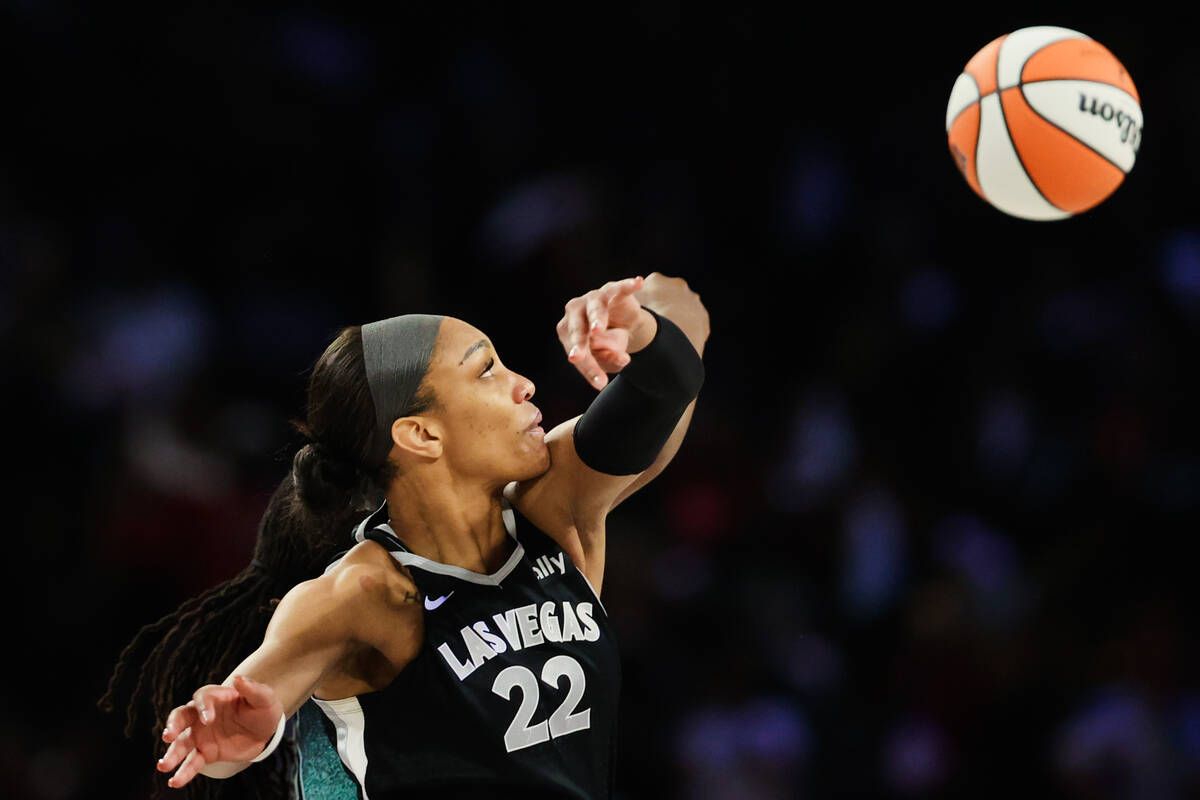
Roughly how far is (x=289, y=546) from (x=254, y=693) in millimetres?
826

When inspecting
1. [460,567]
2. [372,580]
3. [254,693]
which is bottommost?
[254,693]

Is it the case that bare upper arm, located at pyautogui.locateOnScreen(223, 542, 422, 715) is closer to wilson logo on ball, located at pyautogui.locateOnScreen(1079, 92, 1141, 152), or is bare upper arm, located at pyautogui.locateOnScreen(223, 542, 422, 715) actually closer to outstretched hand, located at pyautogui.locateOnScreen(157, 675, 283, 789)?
outstretched hand, located at pyautogui.locateOnScreen(157, 675, 283, 789)

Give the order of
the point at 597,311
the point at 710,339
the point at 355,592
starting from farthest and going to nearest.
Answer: the point at 710,339, the point at 355,592, the point at 597,311

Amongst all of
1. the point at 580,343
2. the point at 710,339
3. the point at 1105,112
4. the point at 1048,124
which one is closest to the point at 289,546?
the point at 580,343

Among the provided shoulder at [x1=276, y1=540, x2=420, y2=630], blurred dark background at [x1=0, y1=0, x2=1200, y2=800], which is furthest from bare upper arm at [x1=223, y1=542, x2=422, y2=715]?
blurred dark background at [x1=0, y1=0, x2=1200, y2=800]

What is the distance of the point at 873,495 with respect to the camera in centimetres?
534

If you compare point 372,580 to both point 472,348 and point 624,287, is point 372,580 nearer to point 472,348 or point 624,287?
point 472,348

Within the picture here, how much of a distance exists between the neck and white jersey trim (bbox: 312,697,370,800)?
0.32 metres

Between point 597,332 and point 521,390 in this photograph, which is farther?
point 521,390

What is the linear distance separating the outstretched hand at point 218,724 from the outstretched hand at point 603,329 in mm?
731

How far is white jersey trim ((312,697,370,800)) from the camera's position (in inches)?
94.0

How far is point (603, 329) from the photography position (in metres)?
2.21

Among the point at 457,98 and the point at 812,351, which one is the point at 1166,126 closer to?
the point at 812,351

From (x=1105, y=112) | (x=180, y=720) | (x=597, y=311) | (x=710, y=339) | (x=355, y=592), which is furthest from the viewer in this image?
(x=710, y=339)
